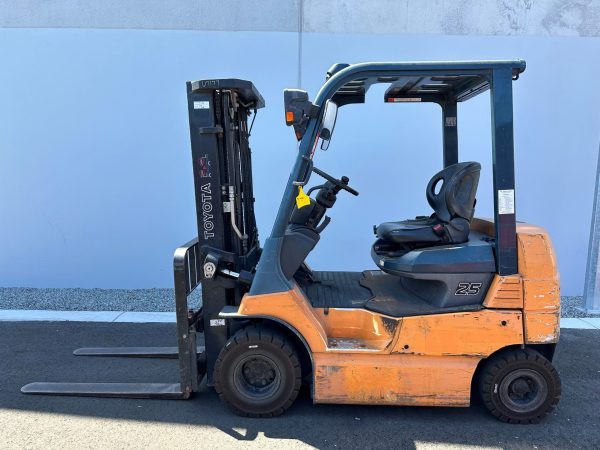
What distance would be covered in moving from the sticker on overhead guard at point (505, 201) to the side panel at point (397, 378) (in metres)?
1.06

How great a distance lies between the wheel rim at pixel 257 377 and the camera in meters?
3.26

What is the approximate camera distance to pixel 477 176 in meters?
3.43

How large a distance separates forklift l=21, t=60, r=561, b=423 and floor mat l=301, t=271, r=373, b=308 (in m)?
0.03

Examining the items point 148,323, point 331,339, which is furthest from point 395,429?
point 148,323

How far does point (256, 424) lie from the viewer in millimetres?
3244

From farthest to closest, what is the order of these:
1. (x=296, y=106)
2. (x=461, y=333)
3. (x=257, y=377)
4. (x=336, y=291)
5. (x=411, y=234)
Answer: (x=336, y=291) → (x=411, y=234) → (x=257, y=377) → (x=461, y=333) → (x=296, y=106)

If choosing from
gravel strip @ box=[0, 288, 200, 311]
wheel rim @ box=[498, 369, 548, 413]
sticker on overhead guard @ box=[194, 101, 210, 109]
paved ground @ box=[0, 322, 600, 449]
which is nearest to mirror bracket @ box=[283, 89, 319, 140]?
sticker on overhead guard @ box=[194, 101, 210, 109]

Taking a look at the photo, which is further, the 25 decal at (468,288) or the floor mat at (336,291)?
the floor mat at (336,291)

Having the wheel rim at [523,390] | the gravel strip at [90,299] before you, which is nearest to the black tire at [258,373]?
the wheel rim at [523,390]

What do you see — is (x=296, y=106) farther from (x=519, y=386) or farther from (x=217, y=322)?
(x=519, y=386)

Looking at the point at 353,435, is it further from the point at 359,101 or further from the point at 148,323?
the point at 148,323

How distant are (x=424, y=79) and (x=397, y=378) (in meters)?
2.21

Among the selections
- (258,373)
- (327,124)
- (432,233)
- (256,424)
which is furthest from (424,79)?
(256,424)

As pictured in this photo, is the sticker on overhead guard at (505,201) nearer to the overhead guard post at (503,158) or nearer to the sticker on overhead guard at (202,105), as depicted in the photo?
the overhead guard post at (503,158)
